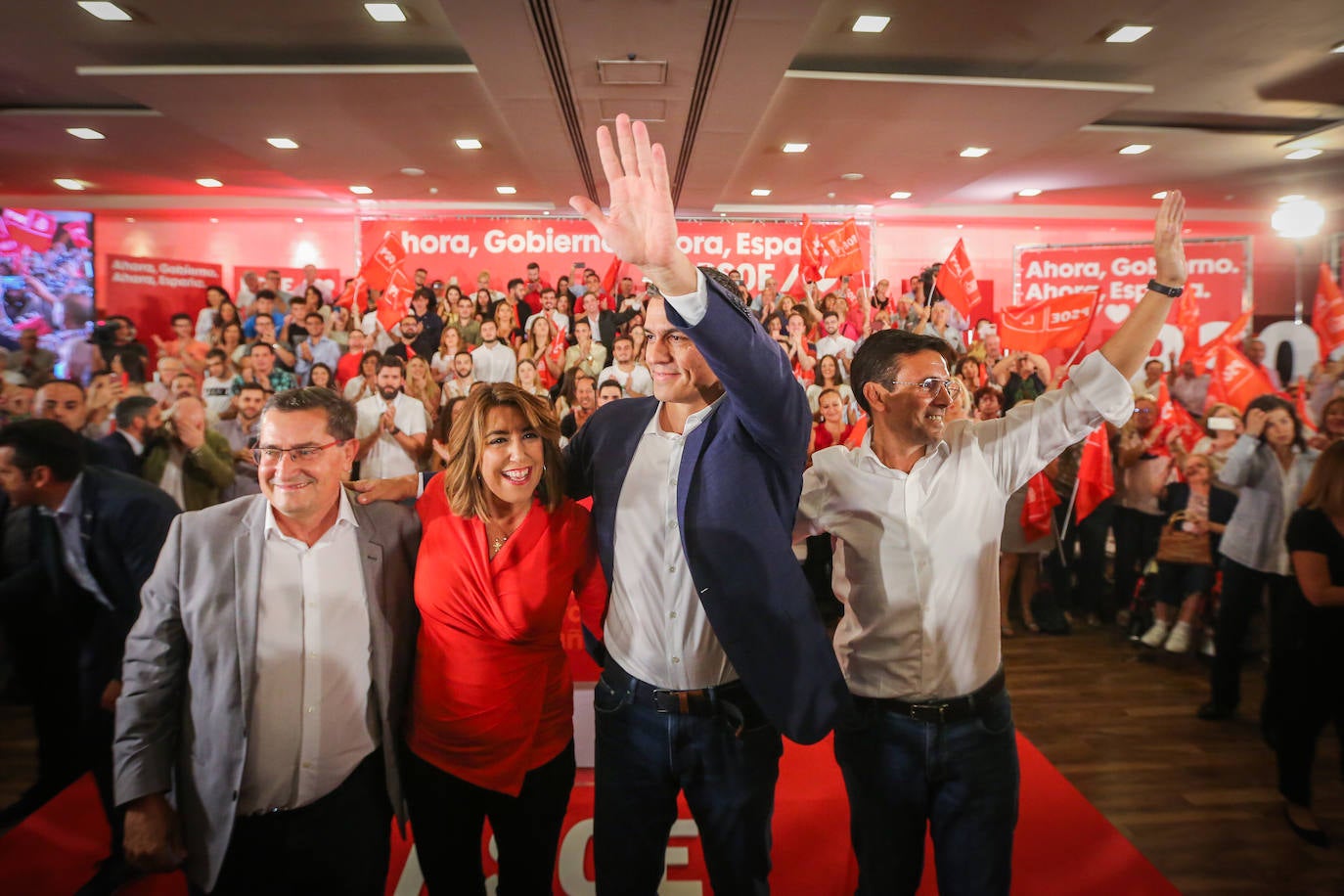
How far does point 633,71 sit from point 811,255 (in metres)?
3.07

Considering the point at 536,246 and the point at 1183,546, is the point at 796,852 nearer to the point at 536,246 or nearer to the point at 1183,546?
the point at 1183,546

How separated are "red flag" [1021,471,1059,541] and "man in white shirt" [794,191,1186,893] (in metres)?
3.64

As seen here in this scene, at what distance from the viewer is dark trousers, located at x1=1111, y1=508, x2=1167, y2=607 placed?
17.7 feet

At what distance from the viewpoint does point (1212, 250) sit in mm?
9273

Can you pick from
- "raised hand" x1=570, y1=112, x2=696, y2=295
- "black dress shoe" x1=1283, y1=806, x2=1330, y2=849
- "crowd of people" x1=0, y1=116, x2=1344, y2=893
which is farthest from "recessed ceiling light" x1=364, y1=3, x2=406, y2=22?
"black dress shoe" x1=1283, y1=806, x2=1330, y2=849

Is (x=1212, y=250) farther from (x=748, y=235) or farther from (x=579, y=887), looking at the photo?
(x=579, y=887)

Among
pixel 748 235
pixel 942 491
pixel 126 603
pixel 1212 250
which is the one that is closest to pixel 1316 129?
pixel 1212 250

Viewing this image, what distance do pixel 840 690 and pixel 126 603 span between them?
2343mm

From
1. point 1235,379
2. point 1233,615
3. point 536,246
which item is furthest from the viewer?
point 536,246

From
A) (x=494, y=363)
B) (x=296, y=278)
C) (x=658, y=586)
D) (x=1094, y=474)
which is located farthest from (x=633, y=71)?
(x=296, y=278)

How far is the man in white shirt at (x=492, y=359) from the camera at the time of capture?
25.4 feet

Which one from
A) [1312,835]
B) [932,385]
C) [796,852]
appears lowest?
[1312,835]

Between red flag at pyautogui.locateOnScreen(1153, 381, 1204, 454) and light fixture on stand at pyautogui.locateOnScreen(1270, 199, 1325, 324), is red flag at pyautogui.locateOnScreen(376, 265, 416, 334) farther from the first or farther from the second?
light fixture on stand at pyautogui.locateOnScreen(1270, 199, 1325, 324)

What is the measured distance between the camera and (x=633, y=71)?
5383 millimetres
